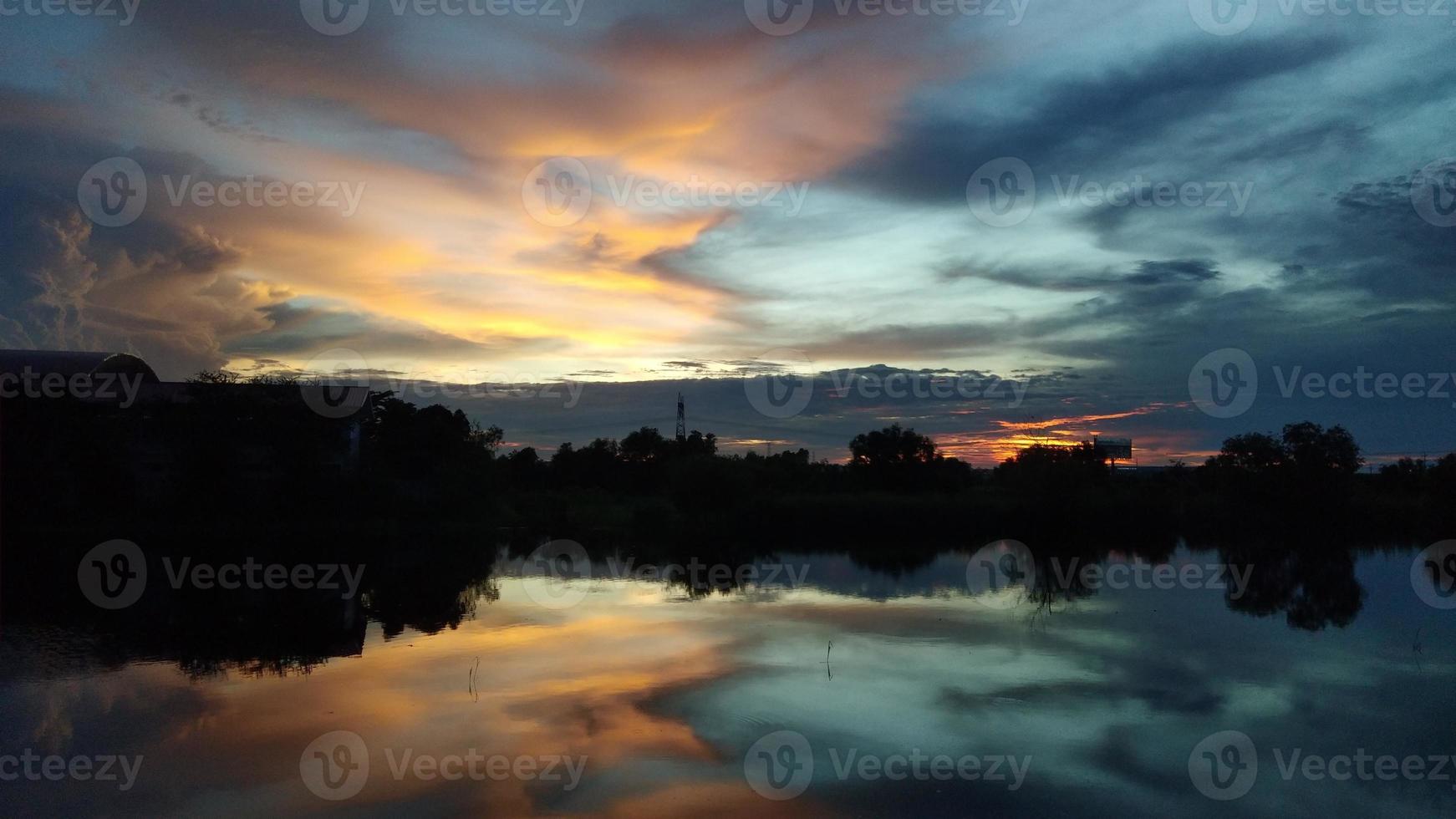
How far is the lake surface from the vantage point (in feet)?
29.8

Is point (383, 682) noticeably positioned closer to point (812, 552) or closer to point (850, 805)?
point (850, 805)

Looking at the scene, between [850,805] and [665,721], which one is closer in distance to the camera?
[850,805]

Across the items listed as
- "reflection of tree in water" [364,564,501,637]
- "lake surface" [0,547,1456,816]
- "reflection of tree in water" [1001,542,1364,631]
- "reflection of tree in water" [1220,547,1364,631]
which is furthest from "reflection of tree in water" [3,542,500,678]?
"reflection of tree in water" [1220,547,1364,631]

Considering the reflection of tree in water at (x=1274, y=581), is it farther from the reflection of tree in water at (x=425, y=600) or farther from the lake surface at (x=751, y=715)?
the reflection of tree in water at (x=425, y=600)

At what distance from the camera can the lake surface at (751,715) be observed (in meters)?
9.09

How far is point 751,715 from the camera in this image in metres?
11.9

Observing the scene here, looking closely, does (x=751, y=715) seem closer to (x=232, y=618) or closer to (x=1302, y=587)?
(x=232, y=618)

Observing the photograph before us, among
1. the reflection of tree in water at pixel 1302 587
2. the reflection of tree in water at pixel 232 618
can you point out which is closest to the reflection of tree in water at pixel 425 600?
the reflection of tree in water at pixel 232 618

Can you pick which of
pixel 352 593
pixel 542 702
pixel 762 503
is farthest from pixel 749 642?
pixel 762 503

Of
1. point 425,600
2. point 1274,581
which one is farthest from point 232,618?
point 1274,581

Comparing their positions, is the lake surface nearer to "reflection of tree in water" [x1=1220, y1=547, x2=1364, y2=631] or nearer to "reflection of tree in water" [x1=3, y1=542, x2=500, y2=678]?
"reflection of tree in water" [x1=3, y1=542, x2=500, y2=678]

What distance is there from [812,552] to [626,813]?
30.3m

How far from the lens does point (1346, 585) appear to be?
1100 inches

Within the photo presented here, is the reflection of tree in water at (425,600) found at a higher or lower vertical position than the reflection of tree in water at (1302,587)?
higher
